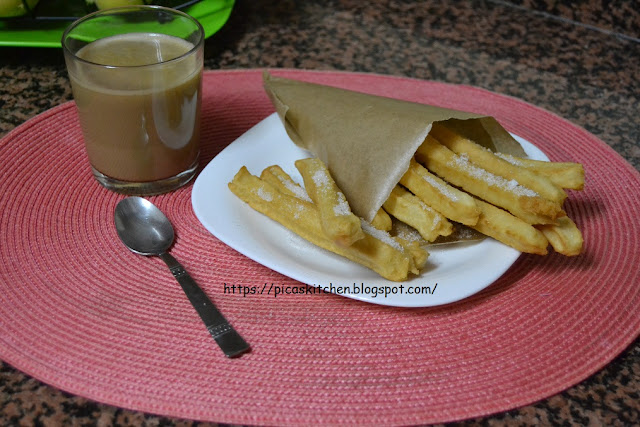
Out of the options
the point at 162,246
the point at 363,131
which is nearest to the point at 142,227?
the point at 162,246

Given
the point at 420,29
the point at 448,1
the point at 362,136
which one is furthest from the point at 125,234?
the point at 448,1

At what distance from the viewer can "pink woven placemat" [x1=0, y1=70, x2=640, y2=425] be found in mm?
758

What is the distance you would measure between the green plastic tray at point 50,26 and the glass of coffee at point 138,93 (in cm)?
39

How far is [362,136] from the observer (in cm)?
103

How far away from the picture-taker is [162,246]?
0.99 m

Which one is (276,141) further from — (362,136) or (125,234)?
(125,234)

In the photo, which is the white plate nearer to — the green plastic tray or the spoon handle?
the spoon handle

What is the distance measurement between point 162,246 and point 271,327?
0.79ft

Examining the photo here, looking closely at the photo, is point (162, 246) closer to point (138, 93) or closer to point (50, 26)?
point (138, 93)

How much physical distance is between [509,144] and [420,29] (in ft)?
2.44

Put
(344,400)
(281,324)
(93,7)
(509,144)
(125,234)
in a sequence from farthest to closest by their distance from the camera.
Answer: (93,7) < (509,144) < (125,234) < (281,324) < (344,400)

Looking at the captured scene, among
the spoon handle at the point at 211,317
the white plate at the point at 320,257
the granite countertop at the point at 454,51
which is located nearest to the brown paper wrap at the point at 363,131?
the white plate at the point at 320,257

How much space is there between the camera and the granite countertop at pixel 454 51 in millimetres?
1419

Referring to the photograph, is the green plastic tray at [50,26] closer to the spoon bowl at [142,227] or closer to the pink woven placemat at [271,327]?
the pink woven placemat at [271,327]
